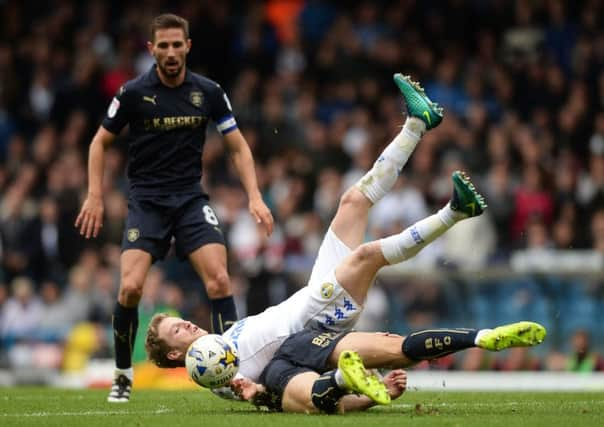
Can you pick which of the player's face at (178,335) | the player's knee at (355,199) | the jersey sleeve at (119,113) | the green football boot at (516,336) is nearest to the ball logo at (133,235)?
the jersey sleeve at (119,113)

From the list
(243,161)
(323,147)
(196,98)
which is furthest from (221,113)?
(323,147)

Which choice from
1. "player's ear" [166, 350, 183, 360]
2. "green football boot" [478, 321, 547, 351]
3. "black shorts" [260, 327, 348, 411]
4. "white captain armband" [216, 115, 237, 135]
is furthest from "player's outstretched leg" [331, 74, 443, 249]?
"green football boot" [478, 321, 547, 351]

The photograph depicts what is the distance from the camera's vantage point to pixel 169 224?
10594 mm

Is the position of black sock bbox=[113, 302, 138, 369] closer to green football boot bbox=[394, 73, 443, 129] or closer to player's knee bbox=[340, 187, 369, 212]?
player's knee bbox=[340, 187, 369, 212]

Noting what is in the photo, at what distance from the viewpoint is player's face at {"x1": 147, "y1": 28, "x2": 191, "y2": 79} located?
10.3m

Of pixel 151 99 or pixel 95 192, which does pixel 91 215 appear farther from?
pixel 151 99

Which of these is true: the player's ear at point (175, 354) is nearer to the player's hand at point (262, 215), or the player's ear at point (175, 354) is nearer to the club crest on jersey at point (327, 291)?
the club crest on jersey at point (327, 291)

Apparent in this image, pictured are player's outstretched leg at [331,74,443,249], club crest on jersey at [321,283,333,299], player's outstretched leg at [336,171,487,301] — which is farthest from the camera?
player's outstretched leg at [331,74,443,249]

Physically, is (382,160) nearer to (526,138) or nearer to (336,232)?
(336,232)

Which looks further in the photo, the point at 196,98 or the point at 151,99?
the point at 196,98

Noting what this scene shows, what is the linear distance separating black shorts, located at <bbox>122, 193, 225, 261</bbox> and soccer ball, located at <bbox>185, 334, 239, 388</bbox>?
1.77 m

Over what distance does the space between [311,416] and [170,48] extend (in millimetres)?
3109

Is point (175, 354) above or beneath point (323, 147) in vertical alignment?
beneath

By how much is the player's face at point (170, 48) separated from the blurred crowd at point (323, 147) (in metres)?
5.71
